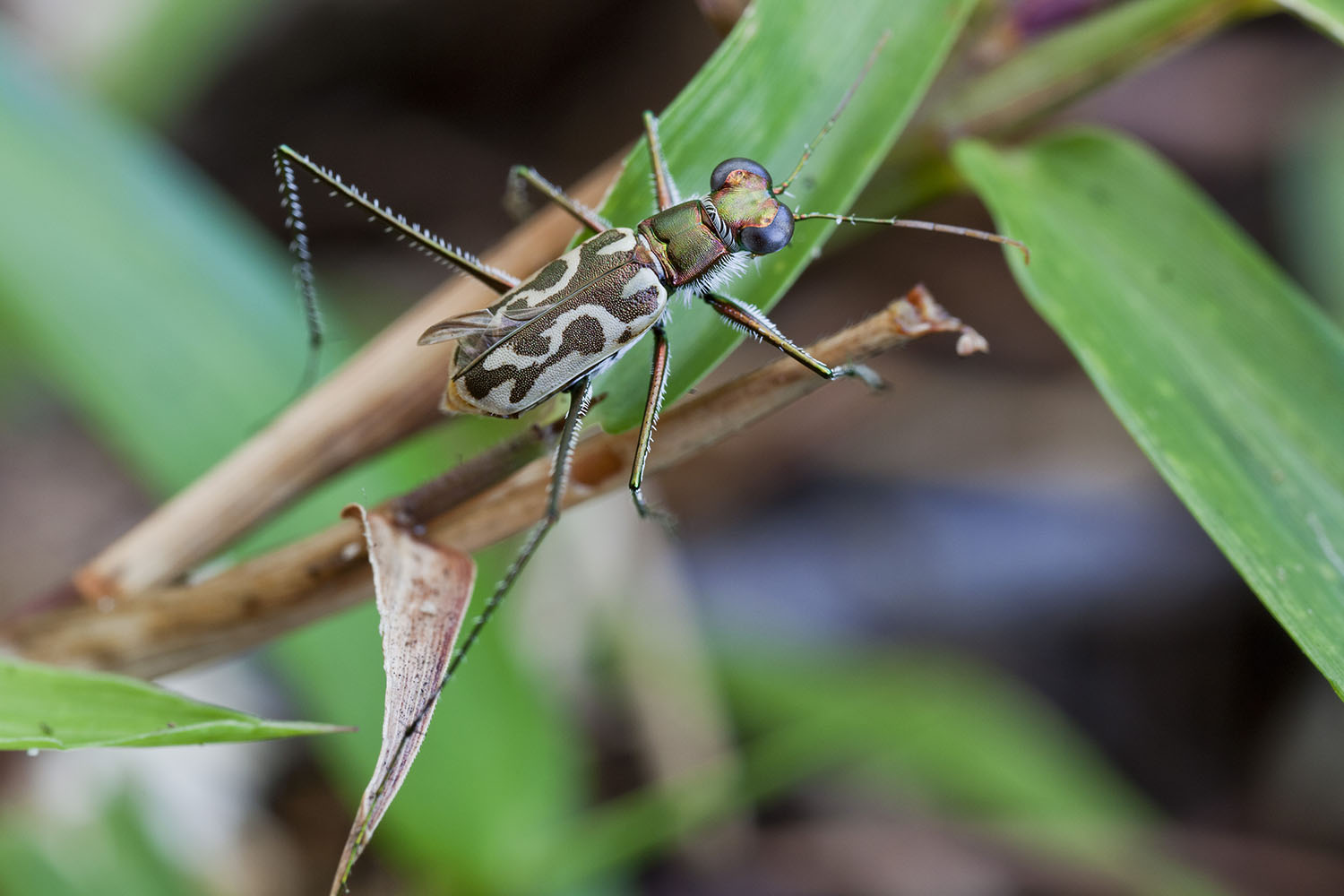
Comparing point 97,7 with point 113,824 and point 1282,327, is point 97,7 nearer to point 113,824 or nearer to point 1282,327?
point 113,824

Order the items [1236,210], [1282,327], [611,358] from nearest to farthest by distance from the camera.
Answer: [1282,327], [611,358], [1236,210]

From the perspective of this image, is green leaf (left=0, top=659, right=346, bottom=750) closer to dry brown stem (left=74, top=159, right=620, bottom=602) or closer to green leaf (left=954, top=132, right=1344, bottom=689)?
dry brown stem (left=74, top=159, right=620, bottom=602)

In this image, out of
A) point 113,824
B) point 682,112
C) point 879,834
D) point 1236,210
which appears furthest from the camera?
point 1236,210

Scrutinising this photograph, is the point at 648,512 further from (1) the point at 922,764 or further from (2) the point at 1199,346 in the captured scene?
(1) the point at 922,764

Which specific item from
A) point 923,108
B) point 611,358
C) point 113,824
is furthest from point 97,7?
point 923,108

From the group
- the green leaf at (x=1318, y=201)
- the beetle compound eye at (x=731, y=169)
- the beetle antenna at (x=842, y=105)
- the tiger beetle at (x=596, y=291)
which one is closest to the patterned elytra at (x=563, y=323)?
the tiger beetle at (x=596, y=291)

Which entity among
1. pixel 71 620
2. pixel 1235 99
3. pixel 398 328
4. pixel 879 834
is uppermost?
pixel 1235 99

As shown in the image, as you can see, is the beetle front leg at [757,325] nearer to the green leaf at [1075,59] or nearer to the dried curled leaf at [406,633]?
the green leaf at [1075,59]

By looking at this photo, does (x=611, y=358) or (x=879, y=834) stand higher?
(x=611, y=358)

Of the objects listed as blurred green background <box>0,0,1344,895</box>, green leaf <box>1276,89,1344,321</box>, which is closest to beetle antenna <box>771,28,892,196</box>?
blurred green background <box>0,0,1344,895</box>
